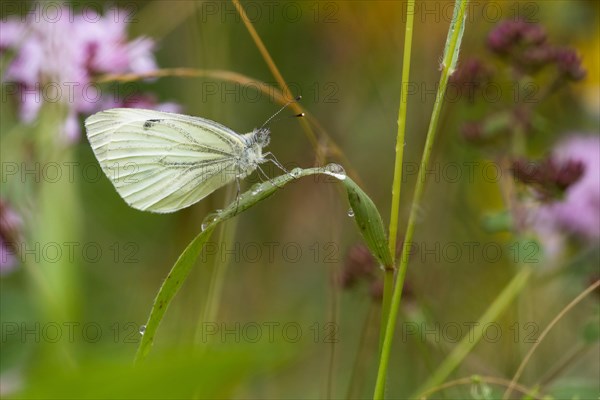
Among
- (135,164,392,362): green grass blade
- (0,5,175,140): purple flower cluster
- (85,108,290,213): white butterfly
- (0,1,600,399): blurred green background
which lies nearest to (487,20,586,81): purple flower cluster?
(0,1,600,399): blurred green background

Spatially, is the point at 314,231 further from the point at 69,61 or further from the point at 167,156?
the point at 69,61

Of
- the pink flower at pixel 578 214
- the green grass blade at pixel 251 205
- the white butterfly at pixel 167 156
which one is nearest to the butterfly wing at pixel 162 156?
the white butterfly at pixel 167 156

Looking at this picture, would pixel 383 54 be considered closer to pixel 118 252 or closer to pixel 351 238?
pixel 351 238

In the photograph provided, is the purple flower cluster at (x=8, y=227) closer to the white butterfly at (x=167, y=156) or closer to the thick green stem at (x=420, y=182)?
the white butterfly at (x=167, y=156)

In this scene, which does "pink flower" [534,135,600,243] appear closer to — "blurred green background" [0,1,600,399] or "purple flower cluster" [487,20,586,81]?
"blurred green background" [0,1,600,399]

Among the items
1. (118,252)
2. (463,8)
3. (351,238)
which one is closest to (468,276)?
(351,238)

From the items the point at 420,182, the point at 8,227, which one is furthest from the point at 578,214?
the point at 8,227
